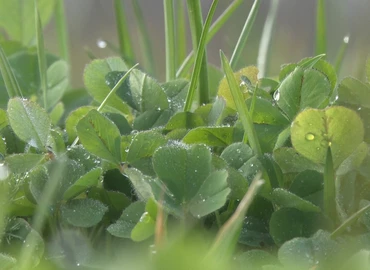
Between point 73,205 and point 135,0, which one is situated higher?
point 135,0

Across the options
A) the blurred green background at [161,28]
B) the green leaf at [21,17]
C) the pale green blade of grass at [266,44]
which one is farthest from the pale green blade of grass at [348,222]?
the blurred green background at [161,28]

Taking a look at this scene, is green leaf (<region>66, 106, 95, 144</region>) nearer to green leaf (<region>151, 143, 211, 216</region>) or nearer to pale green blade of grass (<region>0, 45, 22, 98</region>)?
pale green blade of grass (<region>0, 45, 22, 98</region>)

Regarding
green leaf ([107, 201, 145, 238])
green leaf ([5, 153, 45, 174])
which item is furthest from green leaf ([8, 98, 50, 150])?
green leaf ([107, 201, 145, 238])

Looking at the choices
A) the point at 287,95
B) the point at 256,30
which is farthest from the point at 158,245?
the point at 256,30

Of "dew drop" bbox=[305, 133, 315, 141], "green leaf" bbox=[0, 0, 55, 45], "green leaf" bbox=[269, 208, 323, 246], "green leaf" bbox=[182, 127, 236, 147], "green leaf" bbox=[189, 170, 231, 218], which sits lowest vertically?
"green leaf" bbox=[269, 208, 323, 246]

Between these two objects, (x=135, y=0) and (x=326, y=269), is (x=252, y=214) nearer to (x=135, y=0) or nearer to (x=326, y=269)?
(x=326, y=269)
